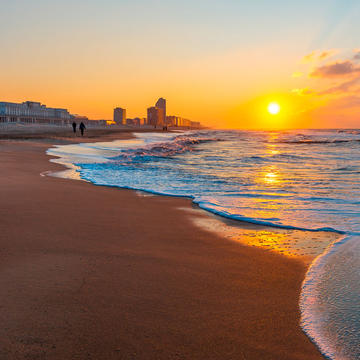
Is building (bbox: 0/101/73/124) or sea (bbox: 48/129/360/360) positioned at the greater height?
building (bbox: 0/101/73/124)

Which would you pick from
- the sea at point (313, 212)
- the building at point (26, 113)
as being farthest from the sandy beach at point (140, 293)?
the building at point (26, 113)

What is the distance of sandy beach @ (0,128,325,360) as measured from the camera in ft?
5.57

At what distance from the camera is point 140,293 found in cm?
226

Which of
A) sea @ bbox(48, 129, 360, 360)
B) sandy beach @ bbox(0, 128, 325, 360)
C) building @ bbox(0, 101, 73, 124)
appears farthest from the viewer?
building @ bbox(0, 101, 73, 124)

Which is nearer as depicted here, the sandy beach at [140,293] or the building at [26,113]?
the sandy beach at [140,293]

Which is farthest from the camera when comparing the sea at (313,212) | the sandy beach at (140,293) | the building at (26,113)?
the building at (26,113)

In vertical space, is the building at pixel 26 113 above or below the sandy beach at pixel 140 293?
above

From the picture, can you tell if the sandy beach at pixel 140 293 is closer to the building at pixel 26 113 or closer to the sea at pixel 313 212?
the sea at pixel 313 212

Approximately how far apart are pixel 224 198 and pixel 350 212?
218cm

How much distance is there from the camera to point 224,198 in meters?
6.05

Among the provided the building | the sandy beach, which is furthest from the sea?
the building

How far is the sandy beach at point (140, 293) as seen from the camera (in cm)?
170

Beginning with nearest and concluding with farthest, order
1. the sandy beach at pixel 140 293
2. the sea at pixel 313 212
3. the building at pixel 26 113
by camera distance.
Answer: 1. the sandy beach at pixel 140 293
2. the sea at pixel 313 212
3. the building at pixel 26 113

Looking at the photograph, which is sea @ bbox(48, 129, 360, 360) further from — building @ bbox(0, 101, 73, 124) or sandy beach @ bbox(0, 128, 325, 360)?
building @ bbox(0, 101, 73, 124)
